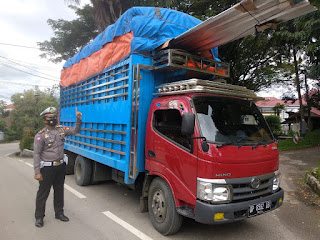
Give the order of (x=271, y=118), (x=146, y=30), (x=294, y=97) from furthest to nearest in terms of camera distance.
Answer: (x=271, y=118), (x=294, y=97), (x=146, y=30)

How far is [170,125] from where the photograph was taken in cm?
365

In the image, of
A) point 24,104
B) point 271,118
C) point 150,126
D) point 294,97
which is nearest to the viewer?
point 150,126

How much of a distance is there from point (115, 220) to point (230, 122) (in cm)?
249

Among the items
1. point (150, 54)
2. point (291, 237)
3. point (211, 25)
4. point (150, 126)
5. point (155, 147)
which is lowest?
point (291, 237)

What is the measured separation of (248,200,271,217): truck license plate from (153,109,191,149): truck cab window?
113 centimetres

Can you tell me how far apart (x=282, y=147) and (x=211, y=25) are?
11640 mm

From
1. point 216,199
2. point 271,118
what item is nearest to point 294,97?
point 271,118

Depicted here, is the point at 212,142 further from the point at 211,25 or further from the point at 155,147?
the point at 211,25

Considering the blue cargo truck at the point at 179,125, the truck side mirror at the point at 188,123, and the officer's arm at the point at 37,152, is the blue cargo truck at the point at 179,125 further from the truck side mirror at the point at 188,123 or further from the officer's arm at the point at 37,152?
the officer's arm at the point at 37,152

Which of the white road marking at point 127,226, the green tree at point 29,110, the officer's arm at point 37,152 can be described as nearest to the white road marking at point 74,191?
the white road marking at point 127,226

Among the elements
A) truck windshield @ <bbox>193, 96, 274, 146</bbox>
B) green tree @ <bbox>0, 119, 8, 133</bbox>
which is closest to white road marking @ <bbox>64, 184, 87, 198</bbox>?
truck windshield @ <bbox>193, 96, 274, 146</bbox>

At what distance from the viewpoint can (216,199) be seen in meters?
2.88

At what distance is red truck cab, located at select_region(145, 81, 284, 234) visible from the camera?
9.50 ft

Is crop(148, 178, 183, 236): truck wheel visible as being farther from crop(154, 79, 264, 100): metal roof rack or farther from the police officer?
the police officer
